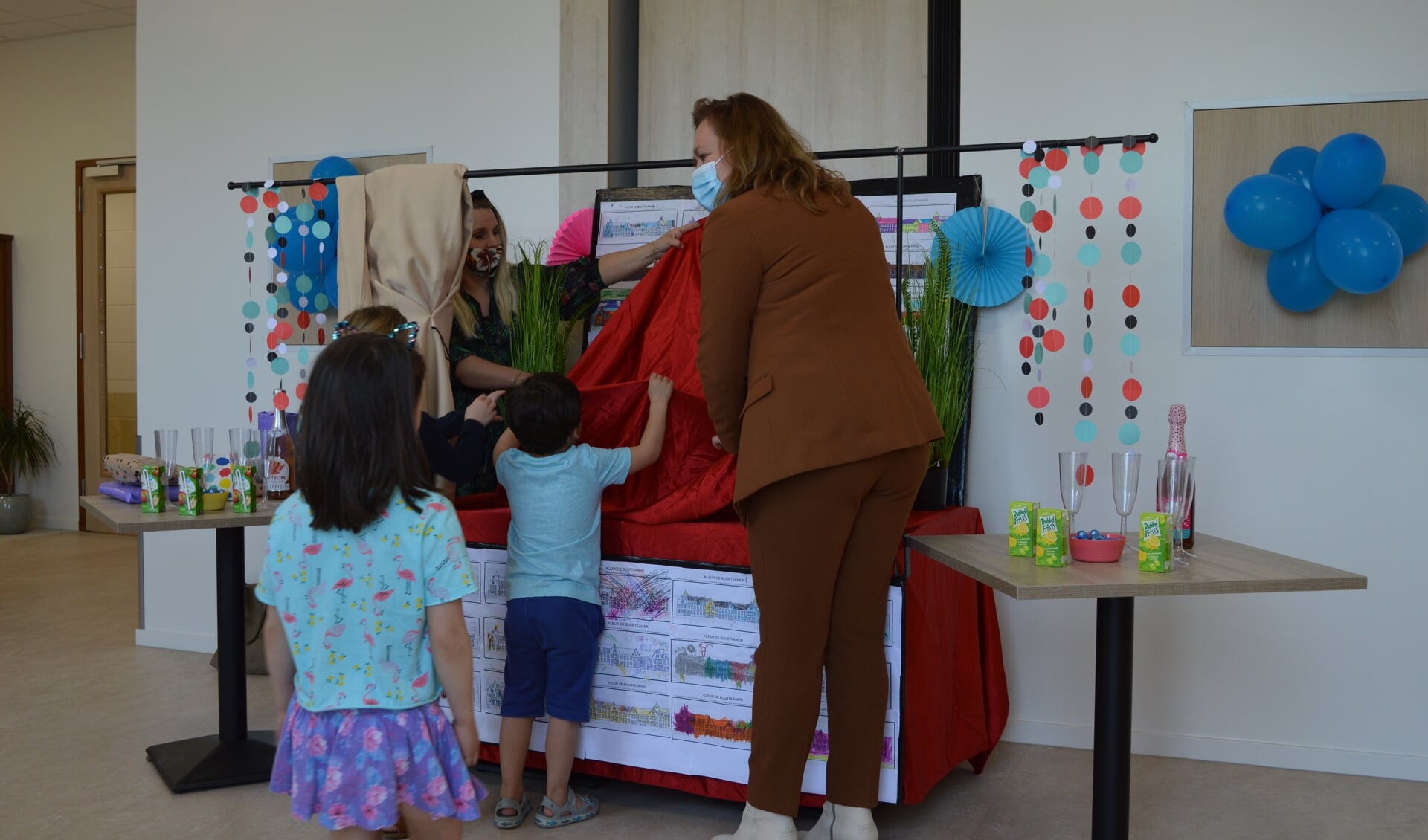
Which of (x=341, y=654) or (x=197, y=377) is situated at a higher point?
(x=197, y=377)

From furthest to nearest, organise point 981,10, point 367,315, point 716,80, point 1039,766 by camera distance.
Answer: point 716,80, point 981,10, point 1039,766, point 367,315

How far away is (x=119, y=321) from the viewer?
7590mm

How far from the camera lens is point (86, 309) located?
301 inches

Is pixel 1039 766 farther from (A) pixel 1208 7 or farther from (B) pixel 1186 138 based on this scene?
(A) pixel 1208 7

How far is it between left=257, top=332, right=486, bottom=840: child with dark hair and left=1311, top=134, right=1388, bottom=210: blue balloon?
2456mm

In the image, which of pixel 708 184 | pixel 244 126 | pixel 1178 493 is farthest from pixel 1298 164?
pixel 244 126

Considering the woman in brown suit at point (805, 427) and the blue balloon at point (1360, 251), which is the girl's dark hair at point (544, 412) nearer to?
the woman in brown suit at point (805, 427)

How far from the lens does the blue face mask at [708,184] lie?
241 centimetres

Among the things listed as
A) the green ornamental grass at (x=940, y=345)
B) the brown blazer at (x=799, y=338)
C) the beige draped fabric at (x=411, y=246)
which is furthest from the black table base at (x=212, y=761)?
the green ornamental grass at (x=940, y=345)

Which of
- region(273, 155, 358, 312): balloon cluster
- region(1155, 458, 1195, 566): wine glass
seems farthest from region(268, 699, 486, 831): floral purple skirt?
region(273, 155, 358, 312): balloon cluster

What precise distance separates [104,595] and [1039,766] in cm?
464

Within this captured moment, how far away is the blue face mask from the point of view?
2.41m

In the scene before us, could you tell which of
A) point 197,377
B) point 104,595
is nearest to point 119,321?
point 104,595

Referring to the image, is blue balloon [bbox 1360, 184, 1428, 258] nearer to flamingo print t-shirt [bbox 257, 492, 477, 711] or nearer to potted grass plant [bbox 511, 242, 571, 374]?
potted grass plant [bbox 511, 242, 571, 374]
